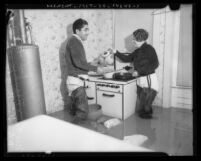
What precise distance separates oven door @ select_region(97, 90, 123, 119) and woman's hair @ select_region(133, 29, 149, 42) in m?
0.34

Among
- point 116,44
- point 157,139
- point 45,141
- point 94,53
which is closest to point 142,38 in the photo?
point 116,44

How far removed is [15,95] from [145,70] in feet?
2.16

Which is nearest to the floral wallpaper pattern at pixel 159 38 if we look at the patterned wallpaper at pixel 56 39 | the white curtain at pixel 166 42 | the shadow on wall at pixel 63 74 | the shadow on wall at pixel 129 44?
the white curtain at pixel 166 42

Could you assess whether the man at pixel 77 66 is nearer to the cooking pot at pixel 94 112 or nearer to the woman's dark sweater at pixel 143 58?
the cooking pot at pixel 94 112

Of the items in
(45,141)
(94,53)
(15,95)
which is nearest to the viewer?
(45,141)

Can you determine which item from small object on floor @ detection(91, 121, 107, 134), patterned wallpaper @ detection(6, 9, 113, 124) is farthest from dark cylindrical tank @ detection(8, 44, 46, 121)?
small object on floor @ detection(91, 121, 107, 134)

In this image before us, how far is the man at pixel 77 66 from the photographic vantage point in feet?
3.27

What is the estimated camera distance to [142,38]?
0.97 meters

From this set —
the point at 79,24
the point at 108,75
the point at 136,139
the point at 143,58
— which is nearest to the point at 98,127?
the point at 136,139

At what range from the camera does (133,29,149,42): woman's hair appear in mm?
961

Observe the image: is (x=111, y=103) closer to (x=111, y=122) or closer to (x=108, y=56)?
(x=111, y=122)

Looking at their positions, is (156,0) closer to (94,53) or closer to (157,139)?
(94,53)

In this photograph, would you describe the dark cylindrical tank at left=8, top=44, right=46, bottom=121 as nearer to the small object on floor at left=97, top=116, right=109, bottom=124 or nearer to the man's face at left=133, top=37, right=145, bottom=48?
the small object on floor at left=97, top=116, right=109, bottom=124

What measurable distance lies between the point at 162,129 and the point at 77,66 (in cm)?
56
